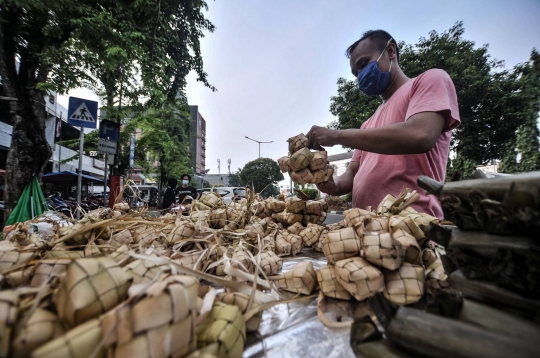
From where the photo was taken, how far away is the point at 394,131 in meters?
1.43

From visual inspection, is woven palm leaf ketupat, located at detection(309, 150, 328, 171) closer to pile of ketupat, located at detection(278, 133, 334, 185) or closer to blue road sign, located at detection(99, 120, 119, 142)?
pile of ketupat, located at detection(278, 133, 334, 185)

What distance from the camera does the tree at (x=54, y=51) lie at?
455 cm

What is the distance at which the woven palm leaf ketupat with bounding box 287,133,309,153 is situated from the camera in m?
1.47

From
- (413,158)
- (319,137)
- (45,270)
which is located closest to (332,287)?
(45,270)

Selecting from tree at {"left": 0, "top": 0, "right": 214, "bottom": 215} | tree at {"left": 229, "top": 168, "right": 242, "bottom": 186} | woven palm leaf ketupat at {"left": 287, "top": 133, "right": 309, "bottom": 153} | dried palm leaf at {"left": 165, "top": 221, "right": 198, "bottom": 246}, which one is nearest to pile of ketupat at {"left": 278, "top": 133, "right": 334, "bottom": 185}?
woven palm leaf ketupat at {"left": 287, "top": 133, "right": 309, "bottom": 153}

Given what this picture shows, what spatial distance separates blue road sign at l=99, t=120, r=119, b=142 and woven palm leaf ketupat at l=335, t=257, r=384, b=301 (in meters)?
6.88

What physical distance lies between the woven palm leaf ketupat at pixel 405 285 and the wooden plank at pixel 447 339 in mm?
186

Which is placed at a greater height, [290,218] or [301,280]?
[290,218]

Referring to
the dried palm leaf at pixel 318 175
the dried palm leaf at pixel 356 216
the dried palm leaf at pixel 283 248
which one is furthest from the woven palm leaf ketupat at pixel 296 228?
the dried palm leaf at pixel 356 216

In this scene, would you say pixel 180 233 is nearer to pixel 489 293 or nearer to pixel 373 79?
pixel 489 293

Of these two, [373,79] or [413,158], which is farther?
[373,79]

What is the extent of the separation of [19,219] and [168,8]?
6223mm

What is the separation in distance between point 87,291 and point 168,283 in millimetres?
134

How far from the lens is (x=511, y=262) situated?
0.51 metres
